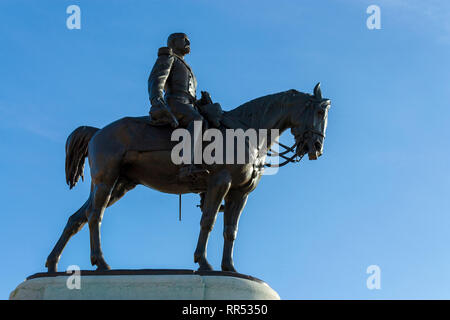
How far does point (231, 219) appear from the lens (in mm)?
15070

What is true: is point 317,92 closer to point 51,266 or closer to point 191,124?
point 191,124

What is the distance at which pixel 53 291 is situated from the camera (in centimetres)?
1368

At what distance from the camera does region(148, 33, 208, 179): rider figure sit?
→ 1490 cm

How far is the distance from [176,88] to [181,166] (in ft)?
5.59

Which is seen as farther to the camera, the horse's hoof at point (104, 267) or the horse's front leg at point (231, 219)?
the horse's front leg at point (231, 219)

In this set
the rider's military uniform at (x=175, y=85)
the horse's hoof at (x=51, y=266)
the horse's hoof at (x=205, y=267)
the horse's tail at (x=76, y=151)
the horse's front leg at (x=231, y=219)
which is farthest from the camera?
the horse's tail at (x=76, y=151)

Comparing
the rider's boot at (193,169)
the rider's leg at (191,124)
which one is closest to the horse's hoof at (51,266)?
the rider's boot at (193,169)

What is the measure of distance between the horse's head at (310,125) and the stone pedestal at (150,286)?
2.66 meters

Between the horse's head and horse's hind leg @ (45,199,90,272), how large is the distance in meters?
4.06

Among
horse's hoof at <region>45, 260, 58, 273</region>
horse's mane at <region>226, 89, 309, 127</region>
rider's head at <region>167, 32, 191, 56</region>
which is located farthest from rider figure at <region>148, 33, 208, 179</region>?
horse's hoof at <region>45, 260, 58, 273</region>

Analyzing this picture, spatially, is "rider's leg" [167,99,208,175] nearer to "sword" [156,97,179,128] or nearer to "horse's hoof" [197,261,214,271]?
"sword" [156,97,179,128]

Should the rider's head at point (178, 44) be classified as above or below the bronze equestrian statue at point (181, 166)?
above

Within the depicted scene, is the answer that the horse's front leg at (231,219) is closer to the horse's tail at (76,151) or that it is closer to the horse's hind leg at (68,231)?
the horse's hind leg at (68,231)

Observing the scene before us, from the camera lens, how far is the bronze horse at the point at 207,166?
1467 cm
